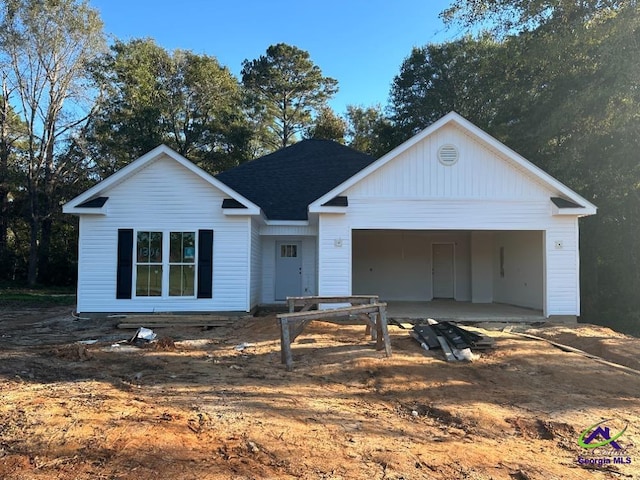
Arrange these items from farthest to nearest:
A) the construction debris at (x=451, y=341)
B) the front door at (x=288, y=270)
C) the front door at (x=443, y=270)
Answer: the front door at (x=443, y=270) → the front door at (x=288, y=270) → the construction debris at (x=451, y=341)

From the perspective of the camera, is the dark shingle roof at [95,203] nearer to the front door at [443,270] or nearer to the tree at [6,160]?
the front door at [443,270]

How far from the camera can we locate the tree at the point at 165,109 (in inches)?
1113

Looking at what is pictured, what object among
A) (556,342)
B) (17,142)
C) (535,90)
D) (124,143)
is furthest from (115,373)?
(17,142)

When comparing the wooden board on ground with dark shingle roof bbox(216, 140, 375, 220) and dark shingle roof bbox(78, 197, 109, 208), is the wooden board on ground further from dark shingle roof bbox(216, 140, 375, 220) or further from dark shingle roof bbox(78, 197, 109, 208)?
dark shingle roof bbox(216, 140, 375, 220)

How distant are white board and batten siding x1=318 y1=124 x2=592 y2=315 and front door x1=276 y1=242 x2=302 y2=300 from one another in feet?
12.6

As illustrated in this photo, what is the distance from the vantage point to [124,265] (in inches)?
474

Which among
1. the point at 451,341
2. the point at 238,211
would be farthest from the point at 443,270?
the point at 451,341

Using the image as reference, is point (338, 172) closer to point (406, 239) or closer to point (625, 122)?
point (406, 239)

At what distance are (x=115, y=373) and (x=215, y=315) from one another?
5368 mm

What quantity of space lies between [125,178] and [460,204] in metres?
8.52

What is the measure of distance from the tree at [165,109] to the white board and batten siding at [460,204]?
2005 centimetres

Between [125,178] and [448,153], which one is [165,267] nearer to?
[125,178]

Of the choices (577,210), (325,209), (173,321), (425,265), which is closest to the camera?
(173,321)

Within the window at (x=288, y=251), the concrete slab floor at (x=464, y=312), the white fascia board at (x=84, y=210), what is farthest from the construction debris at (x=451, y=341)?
the white fascia board at (x=84, y=210)
